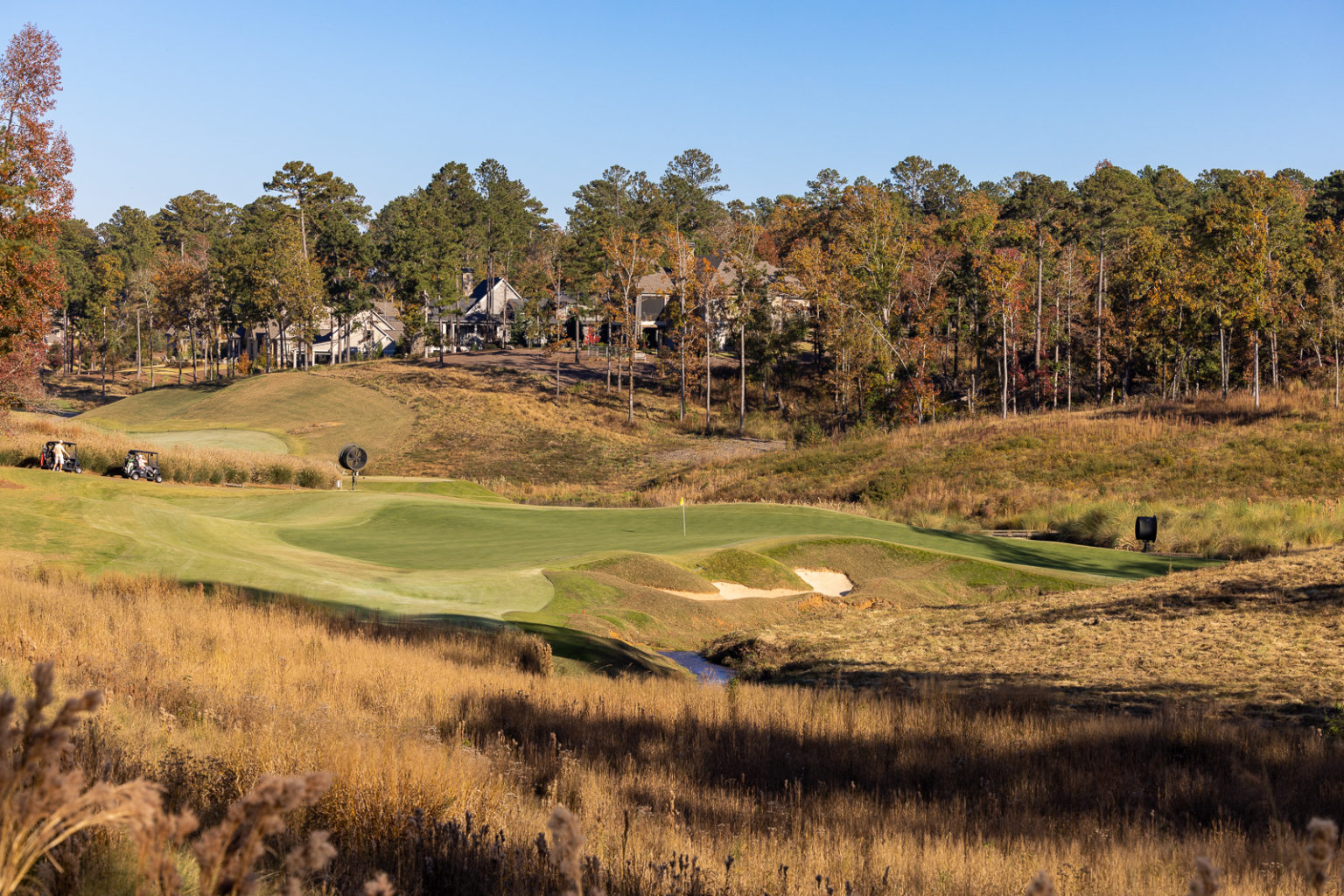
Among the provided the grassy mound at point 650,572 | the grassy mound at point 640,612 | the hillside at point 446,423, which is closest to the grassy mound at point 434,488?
the hillside at point 446,423

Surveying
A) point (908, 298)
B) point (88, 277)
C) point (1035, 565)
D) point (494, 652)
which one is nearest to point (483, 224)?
point (88, 277)

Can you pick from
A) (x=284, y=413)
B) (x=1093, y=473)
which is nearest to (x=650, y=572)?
(x=1093, y=473)

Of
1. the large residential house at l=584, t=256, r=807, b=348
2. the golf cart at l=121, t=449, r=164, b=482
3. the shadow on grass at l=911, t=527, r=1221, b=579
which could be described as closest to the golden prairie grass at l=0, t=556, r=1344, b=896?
the shadow on grass at l=911, t=527, r=1221, b=579

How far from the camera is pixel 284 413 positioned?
75.6 metres

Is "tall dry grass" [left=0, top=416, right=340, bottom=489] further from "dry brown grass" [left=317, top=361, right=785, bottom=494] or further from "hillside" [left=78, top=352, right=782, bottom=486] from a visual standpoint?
"hillside" [left=78, top=352, right=782, bottom=486]

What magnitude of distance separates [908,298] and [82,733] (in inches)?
3352

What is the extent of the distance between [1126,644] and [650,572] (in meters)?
10.7

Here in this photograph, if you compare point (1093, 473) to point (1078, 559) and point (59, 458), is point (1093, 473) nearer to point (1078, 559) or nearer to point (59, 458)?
point (1078, 559)

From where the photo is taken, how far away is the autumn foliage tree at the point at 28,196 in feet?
86.8

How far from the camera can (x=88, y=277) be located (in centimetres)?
11112

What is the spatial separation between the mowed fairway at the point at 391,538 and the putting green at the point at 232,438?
2618 centimetres

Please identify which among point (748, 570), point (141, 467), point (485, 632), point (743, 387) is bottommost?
point (748, 570)

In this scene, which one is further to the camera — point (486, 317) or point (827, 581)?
Result: point (486, 317)

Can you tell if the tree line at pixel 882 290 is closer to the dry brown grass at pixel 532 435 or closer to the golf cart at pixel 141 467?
the dry brown grass at pixel 532 435
